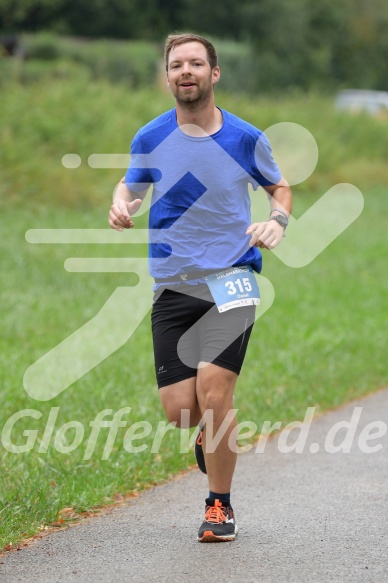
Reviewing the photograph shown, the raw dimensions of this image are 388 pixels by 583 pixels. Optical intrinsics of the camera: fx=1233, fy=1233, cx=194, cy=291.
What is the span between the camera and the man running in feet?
18.5

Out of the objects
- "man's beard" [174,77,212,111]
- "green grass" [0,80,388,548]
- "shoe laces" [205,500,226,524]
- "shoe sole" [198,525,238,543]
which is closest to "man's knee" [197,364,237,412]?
"shoe laces" [205,500,226,524]

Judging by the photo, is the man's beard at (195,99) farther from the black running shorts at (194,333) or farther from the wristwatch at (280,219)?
the black running shorts at (194,333)

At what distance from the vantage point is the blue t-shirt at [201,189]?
5.64m

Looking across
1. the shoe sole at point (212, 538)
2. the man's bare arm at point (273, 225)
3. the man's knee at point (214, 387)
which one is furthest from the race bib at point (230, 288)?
the shoe sole at point (212, 538)

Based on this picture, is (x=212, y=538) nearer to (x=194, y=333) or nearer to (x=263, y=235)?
(x=194, y=333)

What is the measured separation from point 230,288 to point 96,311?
814cm

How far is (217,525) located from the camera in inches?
219

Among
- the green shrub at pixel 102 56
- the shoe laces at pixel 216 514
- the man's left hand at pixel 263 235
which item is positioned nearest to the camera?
the man's left hand at pixel 263 235

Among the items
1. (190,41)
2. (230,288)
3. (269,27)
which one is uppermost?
(269,27)

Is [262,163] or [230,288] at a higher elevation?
[262,163]

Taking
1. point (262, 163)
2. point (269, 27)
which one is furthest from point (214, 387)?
point (269, 27)

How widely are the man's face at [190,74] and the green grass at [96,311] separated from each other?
2.14 m

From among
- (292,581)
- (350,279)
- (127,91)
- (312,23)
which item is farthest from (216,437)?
(312,23)

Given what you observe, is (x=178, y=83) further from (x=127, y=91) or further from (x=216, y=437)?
(x=127, y=91)
